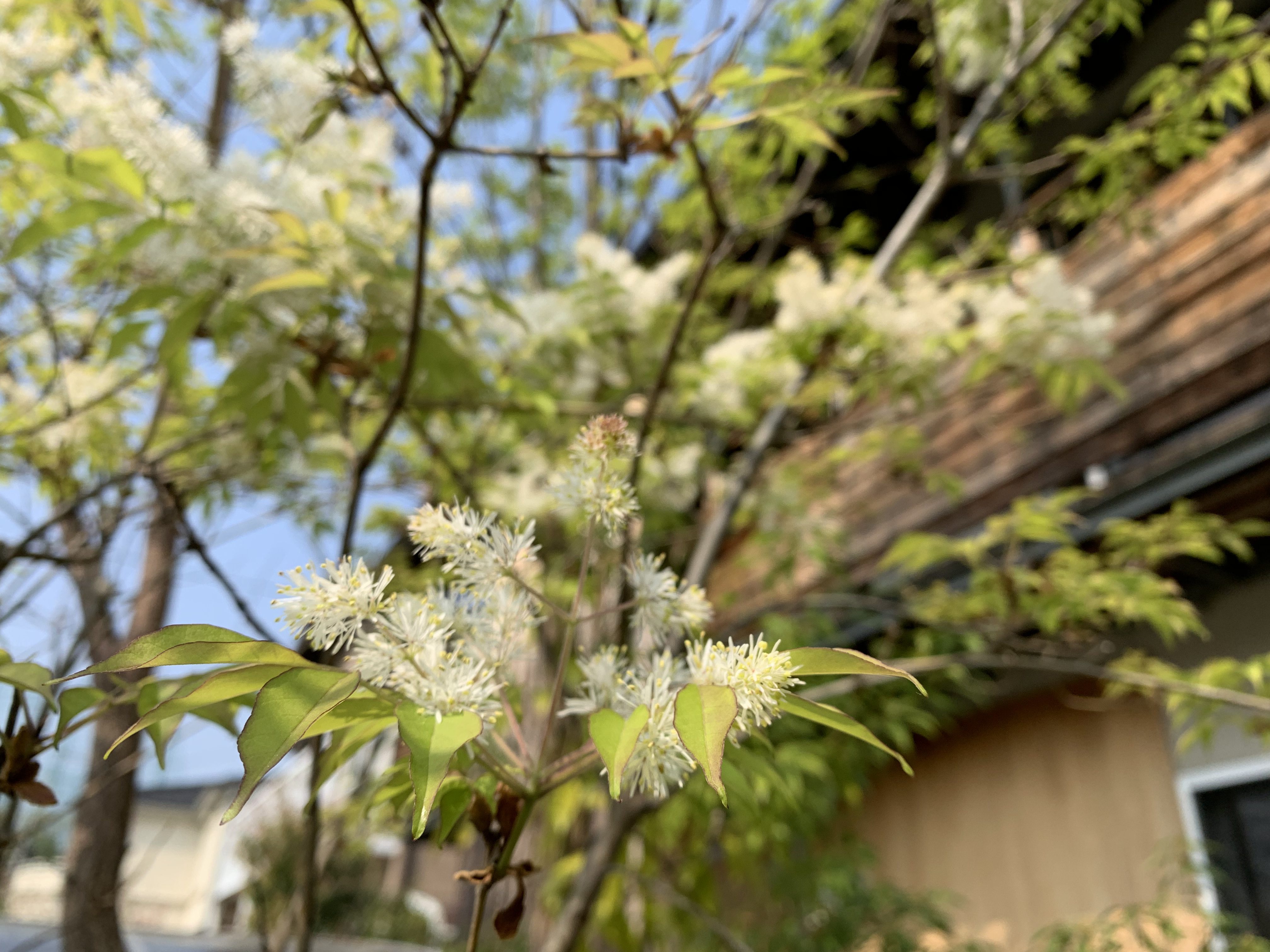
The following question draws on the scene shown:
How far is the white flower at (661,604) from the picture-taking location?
0.71 metres

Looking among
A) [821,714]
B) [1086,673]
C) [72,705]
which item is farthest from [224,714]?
[1086,673]

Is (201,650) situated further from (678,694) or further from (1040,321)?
(1040,321)

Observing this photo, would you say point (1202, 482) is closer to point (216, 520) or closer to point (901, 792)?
point (901, 792)

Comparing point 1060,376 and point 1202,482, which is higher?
point 1060,376

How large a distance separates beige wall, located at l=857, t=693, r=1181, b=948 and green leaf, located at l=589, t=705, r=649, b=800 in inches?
89.7

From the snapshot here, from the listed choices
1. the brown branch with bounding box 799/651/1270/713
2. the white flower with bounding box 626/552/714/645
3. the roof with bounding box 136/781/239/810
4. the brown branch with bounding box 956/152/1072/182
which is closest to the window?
the brown branch with bounding box 799/651/1270/713

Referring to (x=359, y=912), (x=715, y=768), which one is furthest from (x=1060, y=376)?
(x=359, y=912)

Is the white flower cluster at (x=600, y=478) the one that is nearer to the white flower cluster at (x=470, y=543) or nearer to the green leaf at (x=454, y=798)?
the white flower cluster at (x=470, y=543)

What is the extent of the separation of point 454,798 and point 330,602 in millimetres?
175

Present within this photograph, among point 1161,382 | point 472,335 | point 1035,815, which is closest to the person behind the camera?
point 472,335

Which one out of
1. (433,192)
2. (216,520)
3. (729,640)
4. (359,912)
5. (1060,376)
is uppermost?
(433,192)

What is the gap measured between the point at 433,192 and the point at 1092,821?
2.70m

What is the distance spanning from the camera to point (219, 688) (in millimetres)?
552

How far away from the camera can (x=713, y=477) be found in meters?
3.77
